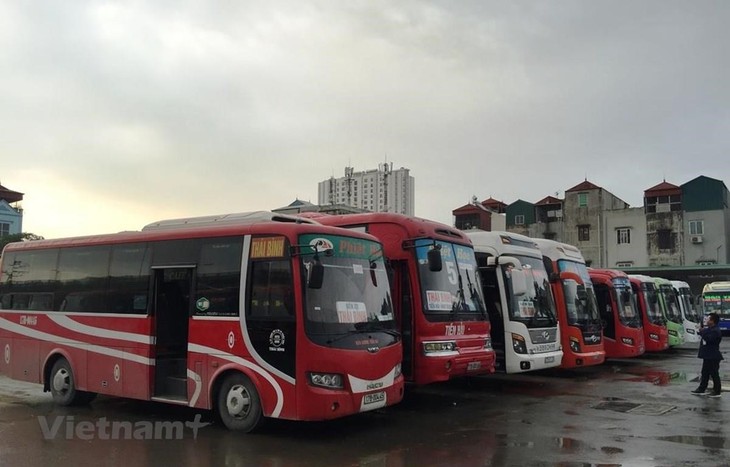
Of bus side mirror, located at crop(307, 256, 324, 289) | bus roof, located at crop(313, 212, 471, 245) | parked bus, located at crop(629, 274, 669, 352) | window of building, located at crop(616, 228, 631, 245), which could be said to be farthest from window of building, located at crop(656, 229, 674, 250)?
bus side mirror, located at crop(307, 256, 324, 289)

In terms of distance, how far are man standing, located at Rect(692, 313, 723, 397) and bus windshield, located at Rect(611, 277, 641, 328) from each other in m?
5.59

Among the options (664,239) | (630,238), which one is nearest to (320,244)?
(664,239)

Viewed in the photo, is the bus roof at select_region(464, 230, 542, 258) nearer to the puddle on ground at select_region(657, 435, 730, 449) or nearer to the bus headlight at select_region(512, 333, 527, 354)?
the bus headlight at select_region(512, 333, 527, 354)

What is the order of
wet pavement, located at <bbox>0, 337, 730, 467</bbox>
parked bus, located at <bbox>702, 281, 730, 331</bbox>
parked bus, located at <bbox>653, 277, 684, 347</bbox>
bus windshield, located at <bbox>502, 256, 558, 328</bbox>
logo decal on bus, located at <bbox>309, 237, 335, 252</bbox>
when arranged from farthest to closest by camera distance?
parked bus, located at <bbox>702, 281, 730, 331</bbox>
parked bus, located at <bbox>653, 277, 684, 347</bbox>
bus windshield, located at <bbox>502, 256, 558, 328</bbox>
logo decal on bus, located at <bbox>309, 237, 335, 252</bbox>
wet pavement, located at <bbox>0, 337, 730, 467</bbox>

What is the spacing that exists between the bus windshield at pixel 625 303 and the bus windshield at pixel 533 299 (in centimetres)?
539

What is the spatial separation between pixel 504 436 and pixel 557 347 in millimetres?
5076

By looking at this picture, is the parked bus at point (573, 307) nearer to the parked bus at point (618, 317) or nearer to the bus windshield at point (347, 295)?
the parked bus at point (618, 317)

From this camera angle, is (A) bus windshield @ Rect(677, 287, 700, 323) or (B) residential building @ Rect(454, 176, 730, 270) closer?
(A) bus windshield @ Rect(677, 287, 700, 323)

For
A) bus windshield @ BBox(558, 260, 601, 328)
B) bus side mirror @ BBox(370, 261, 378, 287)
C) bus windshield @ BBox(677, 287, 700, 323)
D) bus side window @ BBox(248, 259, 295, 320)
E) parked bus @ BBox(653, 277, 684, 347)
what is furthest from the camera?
bus windshield @ BBox(677, 287, 700, 323)

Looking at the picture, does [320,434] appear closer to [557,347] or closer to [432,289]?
[432,289]

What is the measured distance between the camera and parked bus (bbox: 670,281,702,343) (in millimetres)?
23016

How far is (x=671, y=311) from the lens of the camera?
874 inches

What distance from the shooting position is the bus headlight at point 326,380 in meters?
7.79

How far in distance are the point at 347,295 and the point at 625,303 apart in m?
12.4
